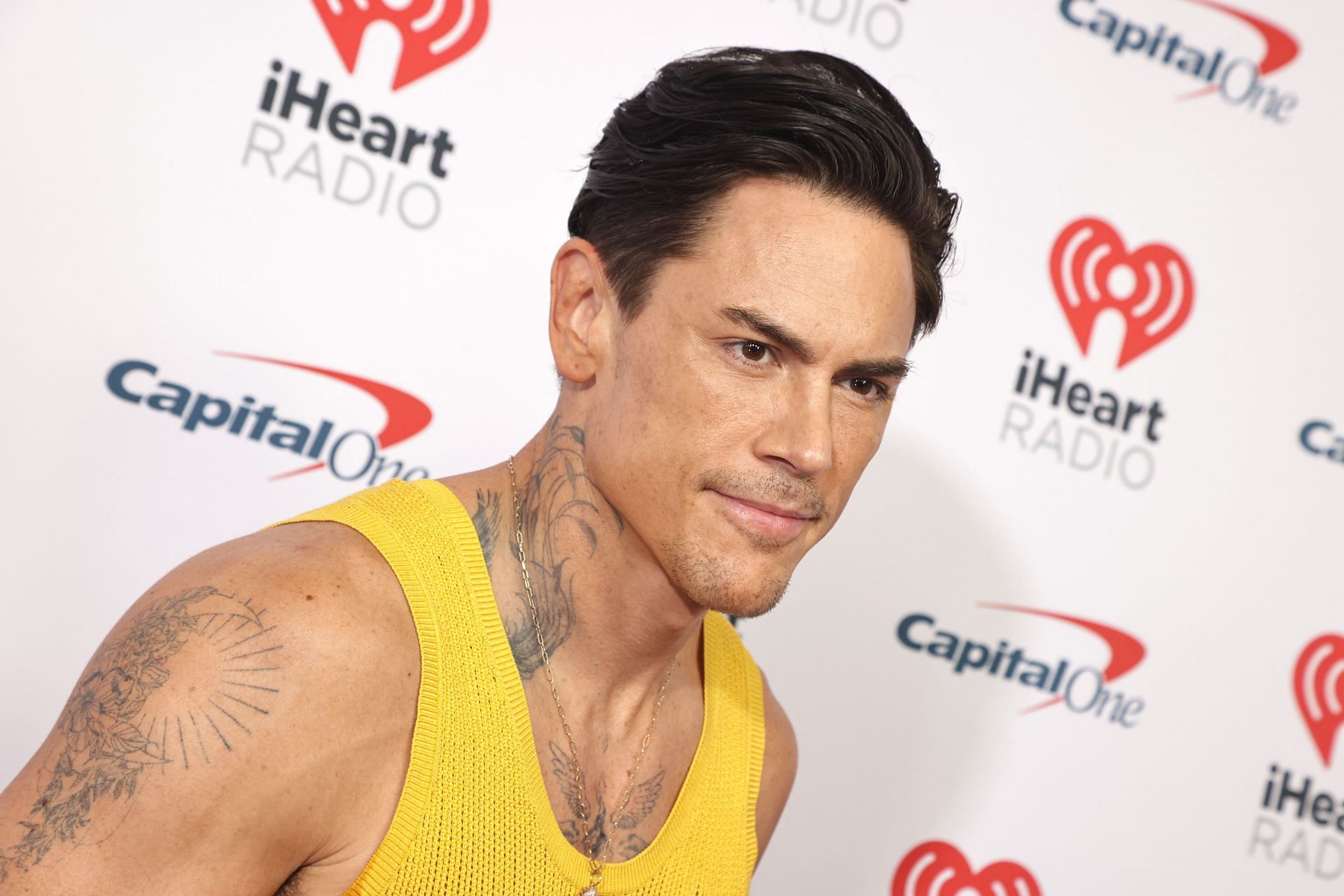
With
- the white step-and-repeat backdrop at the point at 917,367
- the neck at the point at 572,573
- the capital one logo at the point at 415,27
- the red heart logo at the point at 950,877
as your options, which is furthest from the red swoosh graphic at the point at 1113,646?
the capital one logo at the point at 415,27

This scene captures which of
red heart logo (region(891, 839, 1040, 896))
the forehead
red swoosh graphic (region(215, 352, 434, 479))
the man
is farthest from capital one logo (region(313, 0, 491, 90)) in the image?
red heart logo (region(891, 839, 1040, 896))

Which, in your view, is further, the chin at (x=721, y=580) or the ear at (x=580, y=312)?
the ear at (x=580, y=312)

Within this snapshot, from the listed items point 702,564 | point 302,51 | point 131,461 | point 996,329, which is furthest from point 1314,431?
point 131,461

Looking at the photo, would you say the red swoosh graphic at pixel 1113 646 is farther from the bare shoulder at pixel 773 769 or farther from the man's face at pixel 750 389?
the man's face at pixel 750 389

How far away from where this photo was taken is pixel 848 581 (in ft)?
8.89

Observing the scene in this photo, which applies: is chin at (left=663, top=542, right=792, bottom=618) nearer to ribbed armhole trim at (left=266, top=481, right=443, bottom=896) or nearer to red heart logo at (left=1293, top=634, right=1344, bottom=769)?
ribbed armhole trim at (left=266, top=481, right=443, bottom=896)

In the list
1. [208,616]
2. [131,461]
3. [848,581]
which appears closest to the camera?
[208,616]

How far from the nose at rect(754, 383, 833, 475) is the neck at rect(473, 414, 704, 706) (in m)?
0.23

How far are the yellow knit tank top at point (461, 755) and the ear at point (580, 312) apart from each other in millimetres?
240

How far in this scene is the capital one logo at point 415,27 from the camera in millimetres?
2264

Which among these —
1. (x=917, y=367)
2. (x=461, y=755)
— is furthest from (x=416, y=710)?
(x=917, y=367)

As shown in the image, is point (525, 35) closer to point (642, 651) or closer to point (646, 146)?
point (646, 146)

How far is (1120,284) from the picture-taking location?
2869 mm

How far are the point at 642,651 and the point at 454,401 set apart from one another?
3.00 ft
